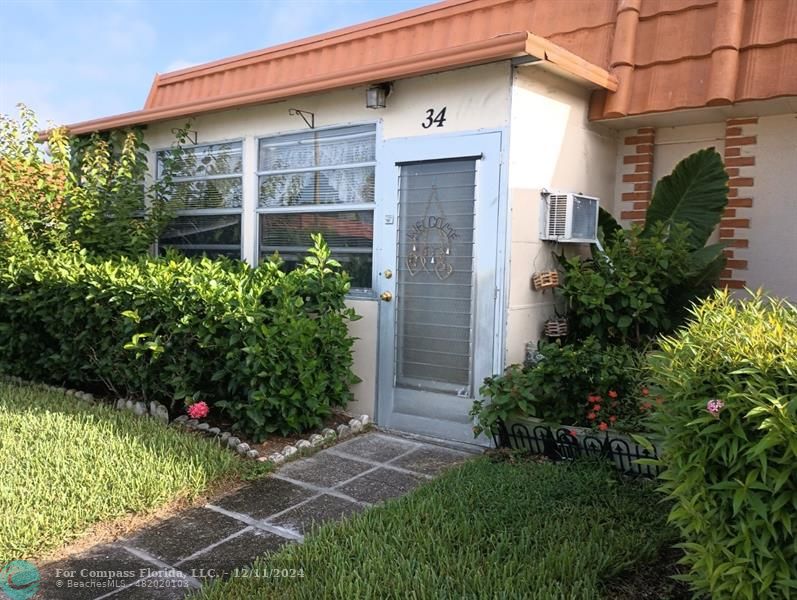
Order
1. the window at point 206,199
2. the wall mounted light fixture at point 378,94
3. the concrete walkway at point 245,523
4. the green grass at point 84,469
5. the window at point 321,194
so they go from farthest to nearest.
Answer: the window at point 206,199
the window at point 321,194
the wall mounted light fixture at point 378,94
the green grass at point 84,469
the concrete walkway at point 245,523

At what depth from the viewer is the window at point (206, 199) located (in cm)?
720

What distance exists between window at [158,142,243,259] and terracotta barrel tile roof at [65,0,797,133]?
0.53 m

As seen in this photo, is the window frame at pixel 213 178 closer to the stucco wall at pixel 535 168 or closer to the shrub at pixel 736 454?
the stucco wall at pixel 535 168

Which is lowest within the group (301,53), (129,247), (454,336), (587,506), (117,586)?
(117,586)

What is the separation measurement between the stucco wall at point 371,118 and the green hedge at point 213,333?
0.83 feet

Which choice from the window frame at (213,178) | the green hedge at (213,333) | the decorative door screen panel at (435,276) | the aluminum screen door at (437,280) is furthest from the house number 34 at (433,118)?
the window frame at (213,178)

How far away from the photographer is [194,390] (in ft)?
18.7

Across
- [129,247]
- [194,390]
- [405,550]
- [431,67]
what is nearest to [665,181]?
[431,67]

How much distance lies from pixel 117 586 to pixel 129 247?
4910 millimetres

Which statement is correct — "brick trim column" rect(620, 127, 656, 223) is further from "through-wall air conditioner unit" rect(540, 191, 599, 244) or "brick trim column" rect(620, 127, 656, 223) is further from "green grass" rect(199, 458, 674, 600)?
"green grass" rect(199, 458, 674, 600)

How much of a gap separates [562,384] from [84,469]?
11.0 ft

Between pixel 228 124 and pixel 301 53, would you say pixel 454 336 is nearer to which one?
pixel 228 124

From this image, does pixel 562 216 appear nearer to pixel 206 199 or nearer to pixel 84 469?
pixel 84 469

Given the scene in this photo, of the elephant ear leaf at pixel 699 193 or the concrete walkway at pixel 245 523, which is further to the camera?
the elephant ear leaf at pixel 699 193
